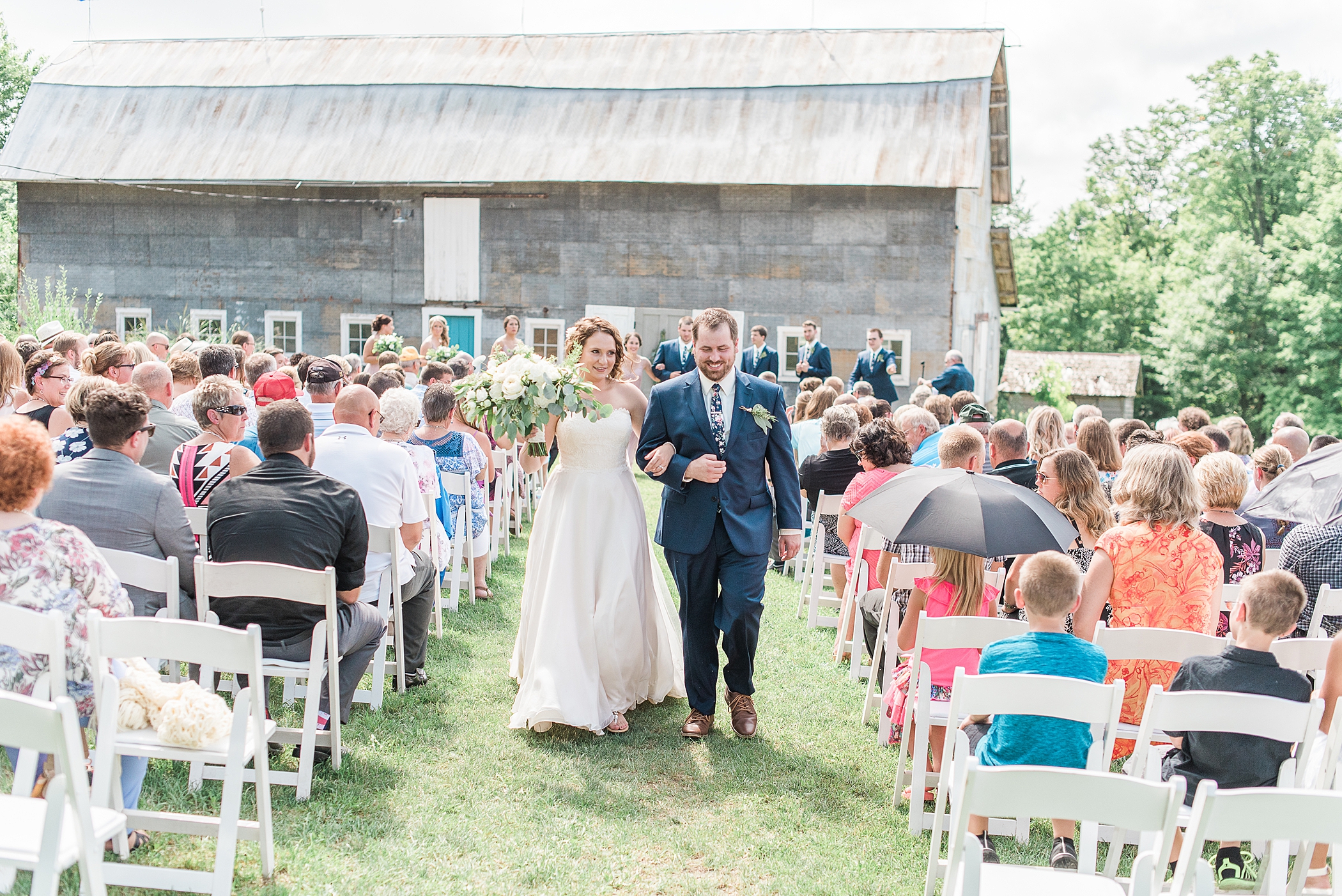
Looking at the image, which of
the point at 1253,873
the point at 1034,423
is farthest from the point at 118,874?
the point at 1034,423

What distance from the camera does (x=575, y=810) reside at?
460 cm

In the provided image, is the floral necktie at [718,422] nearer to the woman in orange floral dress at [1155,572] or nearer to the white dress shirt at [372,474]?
the white dress shirt at [372,474]

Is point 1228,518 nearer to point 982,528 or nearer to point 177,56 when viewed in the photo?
point 982,528

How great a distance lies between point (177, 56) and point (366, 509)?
2262 centimetres

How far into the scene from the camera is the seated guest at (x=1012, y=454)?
6410mm

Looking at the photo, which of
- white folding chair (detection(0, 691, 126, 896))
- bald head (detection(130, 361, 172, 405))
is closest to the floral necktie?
white folding chair (detection(0, 691, 126, 896))

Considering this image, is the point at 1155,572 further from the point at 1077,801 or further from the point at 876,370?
the point at 876,370

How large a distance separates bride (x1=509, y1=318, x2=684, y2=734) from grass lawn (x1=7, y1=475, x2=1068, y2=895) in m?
0.21

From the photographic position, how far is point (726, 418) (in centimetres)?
553

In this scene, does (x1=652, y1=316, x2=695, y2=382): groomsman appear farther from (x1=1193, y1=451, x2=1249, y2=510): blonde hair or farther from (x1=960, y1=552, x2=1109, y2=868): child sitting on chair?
(x1=960, y1=552, x2=1109, y2=868): child sitting on chair

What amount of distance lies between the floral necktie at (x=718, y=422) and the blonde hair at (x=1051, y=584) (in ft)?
6.38

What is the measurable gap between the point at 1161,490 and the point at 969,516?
2.70ft

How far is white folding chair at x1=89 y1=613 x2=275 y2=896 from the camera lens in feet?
11.0

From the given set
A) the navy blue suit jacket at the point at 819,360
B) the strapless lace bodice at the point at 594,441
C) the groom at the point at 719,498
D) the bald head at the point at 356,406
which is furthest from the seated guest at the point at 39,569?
the navy blue suit jacket at the point at 819,360
